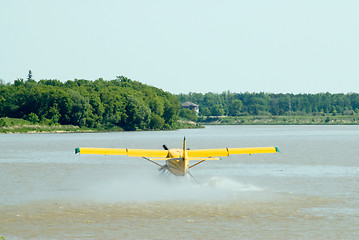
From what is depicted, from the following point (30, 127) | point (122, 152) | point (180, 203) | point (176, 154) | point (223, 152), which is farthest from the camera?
point (30, 127)

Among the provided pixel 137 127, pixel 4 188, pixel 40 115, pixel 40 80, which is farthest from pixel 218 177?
pixel 40 80

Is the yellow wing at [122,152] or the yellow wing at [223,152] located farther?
the yellow wing at [223,152]

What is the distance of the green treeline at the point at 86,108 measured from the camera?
117562 mm

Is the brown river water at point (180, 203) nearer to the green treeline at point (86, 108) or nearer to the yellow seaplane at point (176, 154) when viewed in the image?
the yellow seaplane at point (176, 154)

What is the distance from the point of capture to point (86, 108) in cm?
11800

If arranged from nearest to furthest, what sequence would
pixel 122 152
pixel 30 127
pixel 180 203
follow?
1. pixel 180 203
2. pixel 122 152
3. pixel 30 127

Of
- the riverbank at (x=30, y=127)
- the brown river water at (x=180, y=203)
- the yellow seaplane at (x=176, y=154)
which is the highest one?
the riverbank at (x=30, y=127)

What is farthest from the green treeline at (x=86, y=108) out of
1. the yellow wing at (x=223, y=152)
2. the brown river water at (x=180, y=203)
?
the yellow wing at (x=223, y=152)

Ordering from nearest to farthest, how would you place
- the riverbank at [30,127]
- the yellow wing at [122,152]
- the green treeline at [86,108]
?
the yellow wing at [122,152] → the riverbank at [30,127] → the green treeline at [86,108]

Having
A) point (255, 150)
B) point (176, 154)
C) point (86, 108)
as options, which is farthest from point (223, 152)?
point (86, 108)

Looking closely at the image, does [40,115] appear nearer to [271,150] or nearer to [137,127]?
[137,127]

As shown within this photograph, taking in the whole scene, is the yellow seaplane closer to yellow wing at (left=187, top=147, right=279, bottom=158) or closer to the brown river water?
yellow wing at (left=187, top=147, right=279, bottom=158)

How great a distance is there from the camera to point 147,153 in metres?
25.1

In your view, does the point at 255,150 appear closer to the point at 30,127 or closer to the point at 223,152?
the point at 223,152
